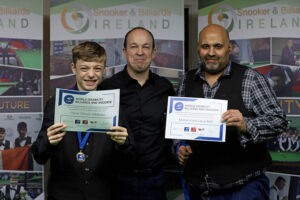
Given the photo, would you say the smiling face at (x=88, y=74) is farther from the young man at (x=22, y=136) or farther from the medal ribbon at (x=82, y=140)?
the young man at (x=22, y=136)

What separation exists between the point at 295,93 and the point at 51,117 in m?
2.44

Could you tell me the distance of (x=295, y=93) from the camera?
11.5 ft

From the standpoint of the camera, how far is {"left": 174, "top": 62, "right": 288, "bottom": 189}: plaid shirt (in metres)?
2.20

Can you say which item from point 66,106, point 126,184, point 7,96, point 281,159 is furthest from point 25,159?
Answer: point 281,159

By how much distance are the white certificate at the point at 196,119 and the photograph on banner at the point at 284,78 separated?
60.5 inches

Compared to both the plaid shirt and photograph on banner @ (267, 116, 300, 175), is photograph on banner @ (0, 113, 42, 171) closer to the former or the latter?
the plaid shirt

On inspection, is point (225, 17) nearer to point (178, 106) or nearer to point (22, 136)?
point (178, 106)

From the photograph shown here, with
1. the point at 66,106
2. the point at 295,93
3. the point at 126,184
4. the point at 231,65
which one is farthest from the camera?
the point at 295,93

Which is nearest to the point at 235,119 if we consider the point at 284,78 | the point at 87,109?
the point at 87,109

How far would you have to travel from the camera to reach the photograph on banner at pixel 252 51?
353 cm

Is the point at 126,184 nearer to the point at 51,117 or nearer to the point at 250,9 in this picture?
the point at 51,117

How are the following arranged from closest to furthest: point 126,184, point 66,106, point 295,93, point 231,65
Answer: point 66,106 → point 231,65 → point 126,184 → point 295,93

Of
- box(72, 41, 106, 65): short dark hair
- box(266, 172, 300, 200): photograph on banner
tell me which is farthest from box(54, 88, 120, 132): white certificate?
box(266, 172, 300, 200): photograph on banner

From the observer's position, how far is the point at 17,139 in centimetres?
358
